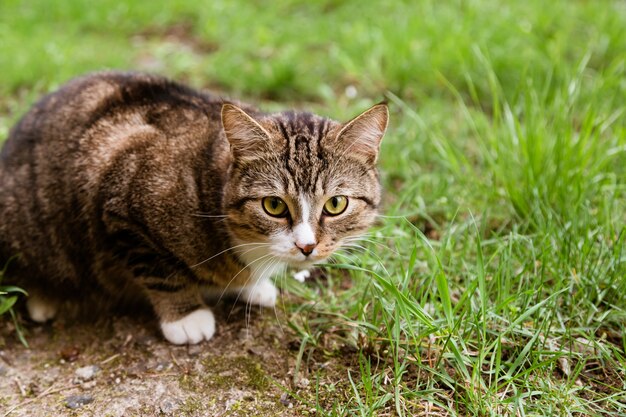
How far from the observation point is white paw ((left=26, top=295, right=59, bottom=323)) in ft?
9.89

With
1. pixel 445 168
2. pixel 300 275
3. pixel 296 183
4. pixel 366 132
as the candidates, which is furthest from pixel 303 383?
pixel 445 168

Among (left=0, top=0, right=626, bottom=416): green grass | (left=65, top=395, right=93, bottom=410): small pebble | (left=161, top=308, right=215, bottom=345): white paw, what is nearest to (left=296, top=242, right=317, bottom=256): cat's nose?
(left=0, top=0, right=626, bottom=416): green grass

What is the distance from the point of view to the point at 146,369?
2.65 m

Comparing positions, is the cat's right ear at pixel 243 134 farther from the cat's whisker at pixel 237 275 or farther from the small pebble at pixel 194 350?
the small pebble at pixel 194 350

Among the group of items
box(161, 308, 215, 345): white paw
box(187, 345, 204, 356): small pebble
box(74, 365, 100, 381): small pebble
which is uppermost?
box(161, 308, 215, 345): white paw

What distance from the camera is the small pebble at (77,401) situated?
246 cm

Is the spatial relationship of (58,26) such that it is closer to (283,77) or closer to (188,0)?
(188,0)

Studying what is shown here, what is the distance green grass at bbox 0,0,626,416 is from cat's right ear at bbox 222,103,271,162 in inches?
22.4

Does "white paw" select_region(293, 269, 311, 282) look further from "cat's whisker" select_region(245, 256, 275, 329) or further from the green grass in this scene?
"cat's whisker" select_region(245, 256, 275, 329)

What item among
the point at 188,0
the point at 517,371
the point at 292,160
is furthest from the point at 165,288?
the point at 188,0

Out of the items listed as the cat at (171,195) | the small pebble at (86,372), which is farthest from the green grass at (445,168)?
the small pebble at (86,372)

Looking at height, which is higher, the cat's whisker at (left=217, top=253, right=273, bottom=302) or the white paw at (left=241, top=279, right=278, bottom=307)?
the cat's whisker at (left=217, top=253, right=273, bottom=302)

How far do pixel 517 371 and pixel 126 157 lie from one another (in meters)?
1.80

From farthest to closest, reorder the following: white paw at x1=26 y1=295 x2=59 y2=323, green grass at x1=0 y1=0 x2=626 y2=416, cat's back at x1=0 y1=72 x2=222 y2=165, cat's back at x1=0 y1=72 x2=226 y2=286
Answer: white paw at x1=26 y1=295 x2=59 y2=323
cat's back at x1=0 y1=72 x2=222 y2=165
cat's back at x1=0 y1=72 x2=226 y2=286
green grass at x1=0 y1=0 x2=626 y2=416
